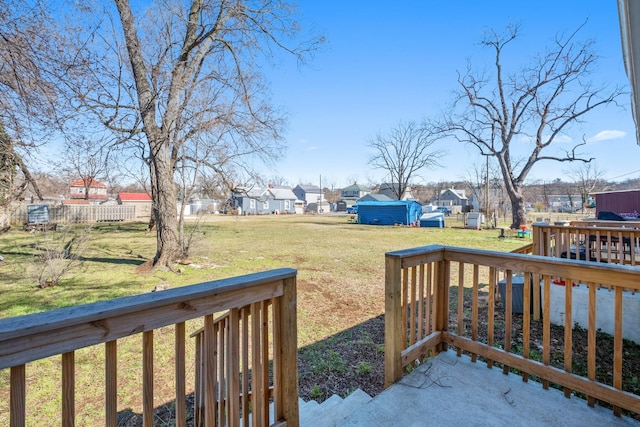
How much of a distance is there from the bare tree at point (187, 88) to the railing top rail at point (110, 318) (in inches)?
236

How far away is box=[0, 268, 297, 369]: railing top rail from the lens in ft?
2.86

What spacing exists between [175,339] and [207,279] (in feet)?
19.6

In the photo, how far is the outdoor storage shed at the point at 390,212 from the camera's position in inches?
988

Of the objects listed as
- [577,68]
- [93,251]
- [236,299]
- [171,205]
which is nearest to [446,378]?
[236,299]

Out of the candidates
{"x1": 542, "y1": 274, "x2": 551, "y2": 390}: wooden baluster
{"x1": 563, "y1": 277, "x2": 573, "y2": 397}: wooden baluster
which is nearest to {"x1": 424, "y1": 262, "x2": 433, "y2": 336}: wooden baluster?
{"x1": 542, "y1": 274, "x2": 551, "y2": 390}: wooden baluster

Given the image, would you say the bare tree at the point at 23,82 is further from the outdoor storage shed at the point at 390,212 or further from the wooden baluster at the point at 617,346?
the outdoor storage shed at the point at 390,212

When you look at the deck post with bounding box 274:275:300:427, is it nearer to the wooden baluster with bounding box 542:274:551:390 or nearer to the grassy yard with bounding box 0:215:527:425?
the grassy yard with bounding box 0:215:527:425

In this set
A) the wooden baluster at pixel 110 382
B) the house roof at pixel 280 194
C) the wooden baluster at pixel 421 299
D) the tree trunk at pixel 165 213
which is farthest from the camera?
the house roof at pixel 280 194

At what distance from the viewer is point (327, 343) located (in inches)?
156

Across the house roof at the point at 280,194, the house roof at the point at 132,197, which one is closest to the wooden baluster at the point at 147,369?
the house roof at the point at 280,194

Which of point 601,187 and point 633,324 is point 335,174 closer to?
point 601,187

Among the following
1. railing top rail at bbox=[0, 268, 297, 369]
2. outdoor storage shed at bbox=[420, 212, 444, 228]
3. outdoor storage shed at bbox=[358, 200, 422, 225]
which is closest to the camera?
railing top rail at bbox=[0, 268, 297, 369]

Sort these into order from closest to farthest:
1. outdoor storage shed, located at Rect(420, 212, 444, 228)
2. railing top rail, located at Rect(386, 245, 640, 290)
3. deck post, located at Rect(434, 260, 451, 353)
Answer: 1. railing top rail, located at Rect(386, 245, 640, 290)
2. deck post, located at Rect(434, 260, 451, 353)
3. outdoor storage shed, located at Rect(420, 212, 444, 228)

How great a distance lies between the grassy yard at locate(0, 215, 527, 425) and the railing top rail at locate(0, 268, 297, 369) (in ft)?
6.59
